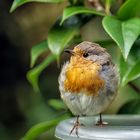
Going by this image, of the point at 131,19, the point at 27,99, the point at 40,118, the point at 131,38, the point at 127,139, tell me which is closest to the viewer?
the point at 127,139

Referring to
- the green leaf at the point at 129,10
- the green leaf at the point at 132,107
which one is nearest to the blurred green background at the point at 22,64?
the green leaf at the point at 132,107

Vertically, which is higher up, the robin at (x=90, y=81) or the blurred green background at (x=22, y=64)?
the robin at (x=90, y=81)

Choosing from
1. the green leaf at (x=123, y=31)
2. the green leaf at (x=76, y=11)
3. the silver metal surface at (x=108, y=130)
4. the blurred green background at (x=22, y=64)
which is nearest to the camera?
the silver metal surface at (x=108, y=130)

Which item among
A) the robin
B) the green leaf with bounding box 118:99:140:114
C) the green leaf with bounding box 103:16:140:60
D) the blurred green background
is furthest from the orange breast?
the blurred green background

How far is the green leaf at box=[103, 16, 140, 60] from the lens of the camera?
336cm

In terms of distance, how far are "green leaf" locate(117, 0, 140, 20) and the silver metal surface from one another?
23.3 inches

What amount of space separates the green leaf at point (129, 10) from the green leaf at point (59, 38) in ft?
1.04

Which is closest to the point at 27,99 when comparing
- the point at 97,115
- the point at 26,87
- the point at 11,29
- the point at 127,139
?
the point at 26,87

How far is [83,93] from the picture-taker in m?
3.54

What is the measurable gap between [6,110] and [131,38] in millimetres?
4271

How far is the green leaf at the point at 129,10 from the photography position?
12.1 ft

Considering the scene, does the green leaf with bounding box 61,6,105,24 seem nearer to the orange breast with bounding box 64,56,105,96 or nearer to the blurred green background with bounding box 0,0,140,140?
the orange breast with bounding box 64,56,105,96

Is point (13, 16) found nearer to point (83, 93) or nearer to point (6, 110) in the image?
point (6, 110)

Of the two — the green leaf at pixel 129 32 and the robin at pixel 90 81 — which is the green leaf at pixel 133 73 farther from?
the green leaf at pixel 129 32
